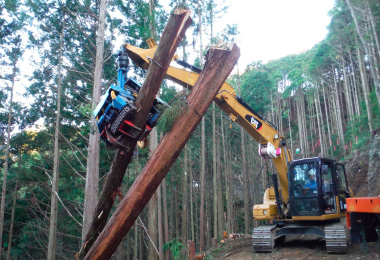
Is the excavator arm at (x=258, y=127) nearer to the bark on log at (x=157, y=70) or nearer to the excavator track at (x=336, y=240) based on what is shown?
the excavator track at (x=336, y=240)

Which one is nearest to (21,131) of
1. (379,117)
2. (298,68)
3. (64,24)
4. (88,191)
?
(64,24)

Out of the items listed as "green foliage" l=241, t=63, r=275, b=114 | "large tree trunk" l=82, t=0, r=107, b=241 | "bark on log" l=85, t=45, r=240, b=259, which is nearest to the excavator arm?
"large tree trunk" l=82, t=0, r=107, b=241

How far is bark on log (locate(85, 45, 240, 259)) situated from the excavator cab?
21.4 feet

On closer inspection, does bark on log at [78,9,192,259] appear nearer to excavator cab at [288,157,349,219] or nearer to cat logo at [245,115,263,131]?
cat logo at [245,115,263,131]

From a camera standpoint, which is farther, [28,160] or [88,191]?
[28,160]

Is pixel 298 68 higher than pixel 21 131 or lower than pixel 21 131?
higher

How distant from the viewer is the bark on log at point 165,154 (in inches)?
105

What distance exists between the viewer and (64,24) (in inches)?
488

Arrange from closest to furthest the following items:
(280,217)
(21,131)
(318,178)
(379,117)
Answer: (318,178), (280,217), (21,131), (379,117)

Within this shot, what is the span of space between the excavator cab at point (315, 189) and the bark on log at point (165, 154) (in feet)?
21.4

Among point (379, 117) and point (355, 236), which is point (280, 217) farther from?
point (379, 117)

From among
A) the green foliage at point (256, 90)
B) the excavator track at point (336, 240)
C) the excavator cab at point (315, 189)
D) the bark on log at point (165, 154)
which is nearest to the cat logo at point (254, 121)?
the excavator cab at point (315, 189)

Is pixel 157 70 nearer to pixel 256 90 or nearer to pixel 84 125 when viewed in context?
pixel 84 125

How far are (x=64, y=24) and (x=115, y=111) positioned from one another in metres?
11.5
